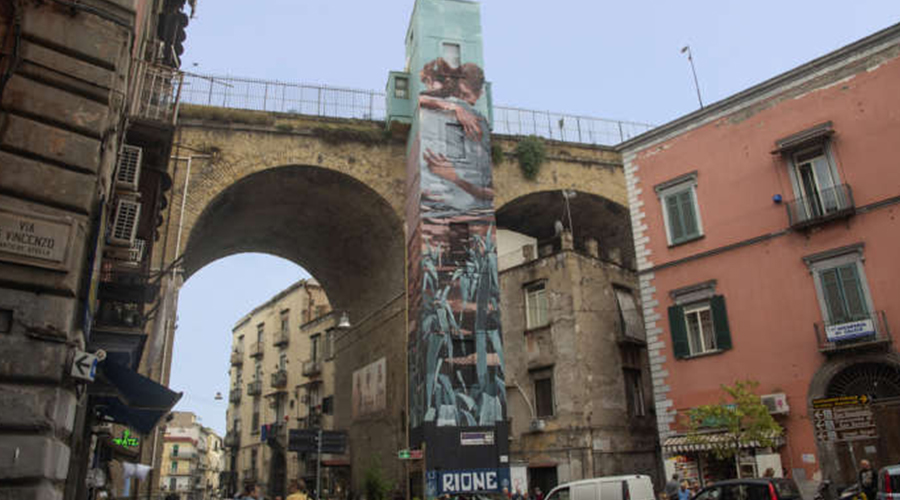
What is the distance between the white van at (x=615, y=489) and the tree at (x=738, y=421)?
267cm

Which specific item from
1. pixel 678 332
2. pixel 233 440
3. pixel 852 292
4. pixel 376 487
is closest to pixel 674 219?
pixel 678 332

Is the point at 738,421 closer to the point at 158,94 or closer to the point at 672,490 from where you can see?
the point at 672,490

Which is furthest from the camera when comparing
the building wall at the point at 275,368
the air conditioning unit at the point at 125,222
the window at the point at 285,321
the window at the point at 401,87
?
the window at the point at 285,321

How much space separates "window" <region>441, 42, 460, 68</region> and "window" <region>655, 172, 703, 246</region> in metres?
8.90

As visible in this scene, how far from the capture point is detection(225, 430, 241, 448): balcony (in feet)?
170

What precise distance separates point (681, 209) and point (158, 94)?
46.4 feet

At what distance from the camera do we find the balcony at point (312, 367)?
40125 mm

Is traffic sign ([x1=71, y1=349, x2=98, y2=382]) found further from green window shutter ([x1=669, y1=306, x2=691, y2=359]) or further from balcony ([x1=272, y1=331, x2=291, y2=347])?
balcony ([x1=272, y1=331, x2=291, y2=347])

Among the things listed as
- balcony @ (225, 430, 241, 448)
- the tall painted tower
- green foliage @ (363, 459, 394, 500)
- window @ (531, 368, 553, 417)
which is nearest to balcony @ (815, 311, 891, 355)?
window @ (531, 368, 553, 417)

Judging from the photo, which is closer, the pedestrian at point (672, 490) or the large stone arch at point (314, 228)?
the pedestrian at point (672, 490)

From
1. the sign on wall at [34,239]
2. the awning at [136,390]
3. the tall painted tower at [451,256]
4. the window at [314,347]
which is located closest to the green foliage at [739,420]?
the tall painted tower at [451,256]

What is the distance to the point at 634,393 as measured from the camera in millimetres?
24125

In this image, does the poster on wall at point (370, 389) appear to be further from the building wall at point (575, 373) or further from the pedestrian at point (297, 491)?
the pedestrian at point (297, 491)

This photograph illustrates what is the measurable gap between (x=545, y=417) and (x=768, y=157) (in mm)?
10679
